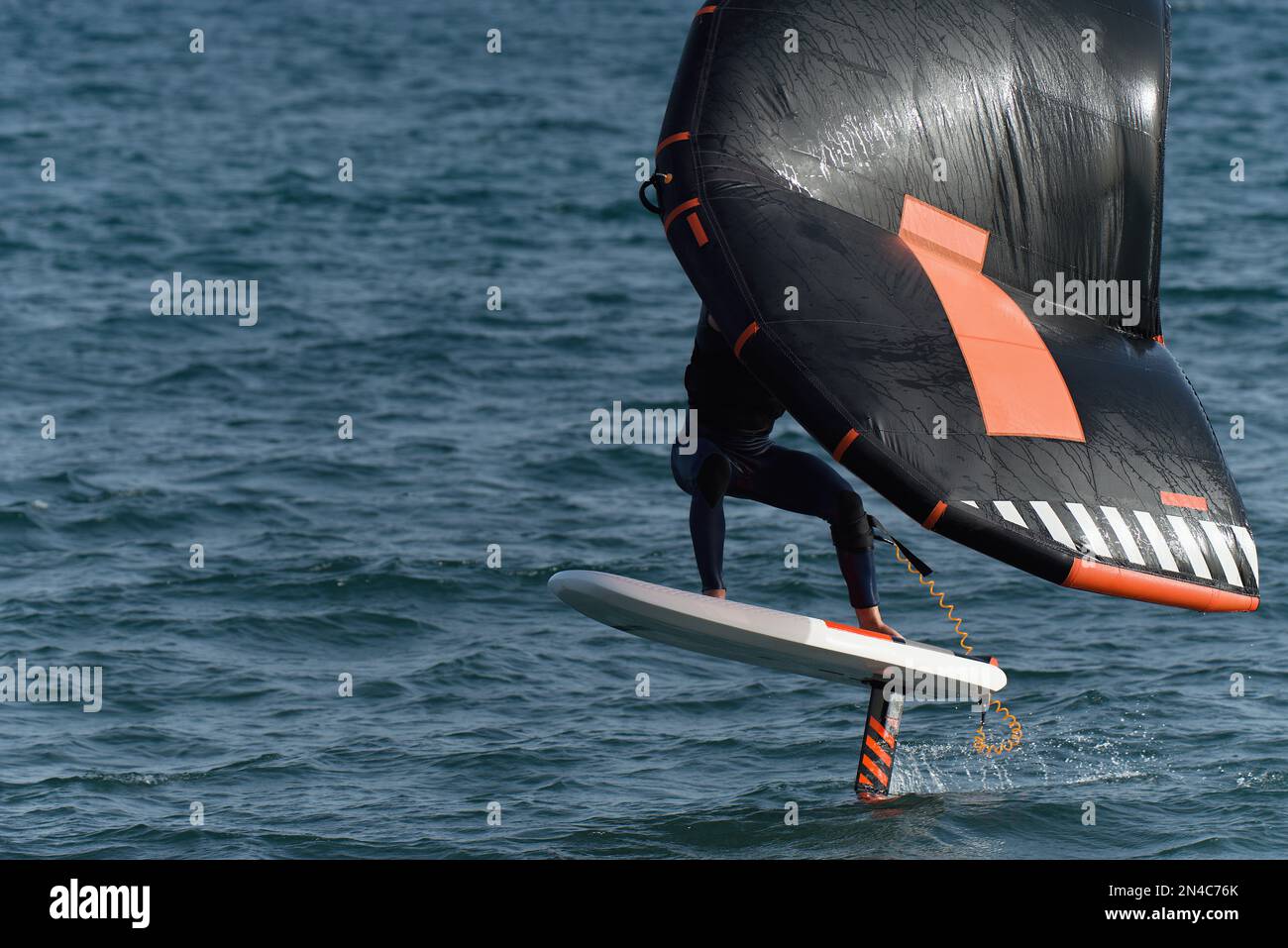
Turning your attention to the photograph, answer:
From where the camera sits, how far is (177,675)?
586 inches

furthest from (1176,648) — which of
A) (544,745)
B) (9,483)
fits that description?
(9,483)

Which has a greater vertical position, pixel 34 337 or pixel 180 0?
pixel 180 0

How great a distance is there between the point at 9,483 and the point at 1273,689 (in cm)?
1285

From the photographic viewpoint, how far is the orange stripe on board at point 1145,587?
9031mm

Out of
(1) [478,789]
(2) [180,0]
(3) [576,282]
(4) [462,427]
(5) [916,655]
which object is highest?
(2) [180,0]

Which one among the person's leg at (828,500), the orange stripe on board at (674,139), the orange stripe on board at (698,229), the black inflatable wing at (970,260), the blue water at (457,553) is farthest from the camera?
the blue water at (457,553)

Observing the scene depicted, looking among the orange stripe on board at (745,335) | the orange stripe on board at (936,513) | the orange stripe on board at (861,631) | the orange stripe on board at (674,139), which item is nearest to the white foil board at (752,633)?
the orange stripe on board at (861,631)

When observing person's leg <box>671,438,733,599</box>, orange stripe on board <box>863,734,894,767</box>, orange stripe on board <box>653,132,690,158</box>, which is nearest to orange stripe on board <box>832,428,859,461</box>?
person's leg <box>671,438,733,599</box>

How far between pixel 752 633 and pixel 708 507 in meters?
0.82

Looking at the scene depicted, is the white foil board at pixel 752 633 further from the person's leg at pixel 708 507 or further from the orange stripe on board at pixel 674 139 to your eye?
the orange stripe on board at pixel 674 139

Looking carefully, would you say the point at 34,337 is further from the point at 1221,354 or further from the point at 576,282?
the point at 1221,354

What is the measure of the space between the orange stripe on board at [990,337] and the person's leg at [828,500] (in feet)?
3.44

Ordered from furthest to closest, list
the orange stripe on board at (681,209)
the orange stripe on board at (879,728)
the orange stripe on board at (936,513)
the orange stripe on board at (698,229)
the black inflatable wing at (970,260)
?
the orange stripe on board at (879,728)
the orange stripe on board at (681,209)
the orange stripe on board at (698,229)
the black inflatable wing at (970,260)
the orange stripe on board at (936,513)

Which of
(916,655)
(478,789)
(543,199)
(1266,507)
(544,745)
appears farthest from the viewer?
(543,199)
